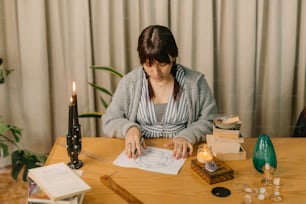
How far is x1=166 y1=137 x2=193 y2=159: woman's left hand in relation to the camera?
5.86 ft

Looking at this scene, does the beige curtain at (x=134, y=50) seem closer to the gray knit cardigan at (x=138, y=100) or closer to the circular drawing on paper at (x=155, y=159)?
the gray knit cardigan at (x=138, y=100)

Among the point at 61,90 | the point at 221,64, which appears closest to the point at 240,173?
the point at 221,64

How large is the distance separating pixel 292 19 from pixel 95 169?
6.23 ft

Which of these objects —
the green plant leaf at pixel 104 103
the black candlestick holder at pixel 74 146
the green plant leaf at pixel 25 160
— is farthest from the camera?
the green plant leaf at pixel 104 103

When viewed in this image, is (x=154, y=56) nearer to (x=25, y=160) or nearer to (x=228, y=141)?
(x=228, y=141)

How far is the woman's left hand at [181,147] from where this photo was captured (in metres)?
1.79

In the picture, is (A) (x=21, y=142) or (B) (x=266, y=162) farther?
(A) (x=21, y=142)

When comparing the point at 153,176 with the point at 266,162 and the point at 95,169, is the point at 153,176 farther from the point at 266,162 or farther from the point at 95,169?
the point at 266,162

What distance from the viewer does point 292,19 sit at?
116 inches

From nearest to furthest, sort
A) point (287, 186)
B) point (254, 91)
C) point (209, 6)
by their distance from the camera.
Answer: point (287, 186) < point (209, 6) < point (254, 91)

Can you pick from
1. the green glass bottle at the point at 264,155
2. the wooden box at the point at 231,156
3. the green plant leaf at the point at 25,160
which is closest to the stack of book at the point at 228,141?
the wooden box at the point at 231,156

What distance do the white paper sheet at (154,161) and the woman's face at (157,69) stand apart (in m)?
0.37

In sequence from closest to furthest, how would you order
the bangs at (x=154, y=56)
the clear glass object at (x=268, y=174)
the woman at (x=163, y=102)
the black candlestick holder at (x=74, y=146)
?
the clear glass object at (x=268, y=174), the black candlestick holder at (x=74, y=146), the bangs at (x=154, y=56), the woman at (x=163, y=102)

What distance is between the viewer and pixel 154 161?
1.74m
